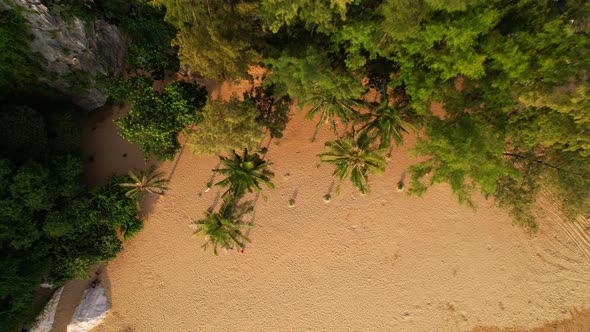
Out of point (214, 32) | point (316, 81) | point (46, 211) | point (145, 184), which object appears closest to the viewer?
point (214, 32)

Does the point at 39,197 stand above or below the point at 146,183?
below

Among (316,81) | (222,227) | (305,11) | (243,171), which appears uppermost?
(305,11)

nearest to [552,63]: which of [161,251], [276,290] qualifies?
[276,290]

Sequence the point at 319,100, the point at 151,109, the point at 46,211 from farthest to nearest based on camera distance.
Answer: the point at 46,211 → the point at 151,109 → the point at 319,100

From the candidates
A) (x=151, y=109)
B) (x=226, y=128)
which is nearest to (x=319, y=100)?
(x=226, y=128)

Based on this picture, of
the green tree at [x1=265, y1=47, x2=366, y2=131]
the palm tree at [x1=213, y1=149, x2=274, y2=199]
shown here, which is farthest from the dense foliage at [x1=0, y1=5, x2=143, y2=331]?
the green tree at [x1=265, y1=47, x2=366, y2=131]

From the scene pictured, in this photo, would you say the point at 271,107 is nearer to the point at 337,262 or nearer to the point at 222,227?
the point at 222,227

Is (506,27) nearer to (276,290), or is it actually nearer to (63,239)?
(276,290)

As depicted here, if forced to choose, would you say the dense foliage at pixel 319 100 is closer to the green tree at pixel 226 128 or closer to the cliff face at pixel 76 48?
the green tree at pixel 226 128
